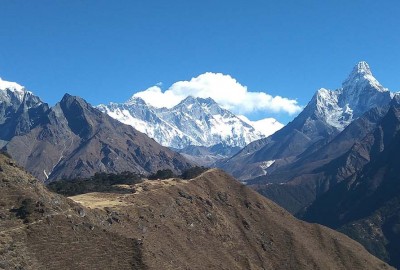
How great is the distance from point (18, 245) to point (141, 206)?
6426 centimetres

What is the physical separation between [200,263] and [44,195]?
55025 millimetres

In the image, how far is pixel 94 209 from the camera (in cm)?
16975

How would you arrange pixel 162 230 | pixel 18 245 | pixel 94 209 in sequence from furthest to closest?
pixel 162 230 → pixel 94 209 → pixel 18 245

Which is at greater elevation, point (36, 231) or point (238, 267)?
point (36, 231)

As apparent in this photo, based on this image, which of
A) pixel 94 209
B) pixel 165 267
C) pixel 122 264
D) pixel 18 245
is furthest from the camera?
pixel 94 209

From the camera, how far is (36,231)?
138750 millimetres

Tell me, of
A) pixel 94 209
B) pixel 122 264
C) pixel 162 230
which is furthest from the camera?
pixel 162 230

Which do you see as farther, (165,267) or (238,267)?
(238,267)

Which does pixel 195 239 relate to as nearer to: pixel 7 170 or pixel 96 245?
pixel 96 245

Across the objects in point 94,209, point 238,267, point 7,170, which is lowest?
point 238,267

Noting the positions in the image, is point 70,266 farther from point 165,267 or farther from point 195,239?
point 195,239

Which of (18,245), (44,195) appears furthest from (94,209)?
(18,245)

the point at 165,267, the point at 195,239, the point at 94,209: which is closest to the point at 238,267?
the point at 195,239

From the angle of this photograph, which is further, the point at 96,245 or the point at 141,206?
the point at 141,206
